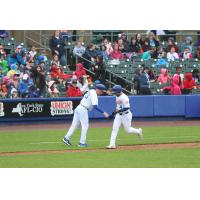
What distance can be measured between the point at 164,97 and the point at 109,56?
3.66 metres

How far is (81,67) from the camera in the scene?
28797mm

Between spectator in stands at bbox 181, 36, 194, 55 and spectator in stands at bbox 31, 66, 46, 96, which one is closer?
spectator in stands at bbox 31, 66, 46, 96

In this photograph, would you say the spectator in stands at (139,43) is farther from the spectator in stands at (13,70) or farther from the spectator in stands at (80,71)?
the spectator in stands at (13,70)

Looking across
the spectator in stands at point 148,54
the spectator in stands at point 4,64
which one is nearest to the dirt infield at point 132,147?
the spectator in stands at point 4,64

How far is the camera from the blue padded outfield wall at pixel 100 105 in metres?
26.5

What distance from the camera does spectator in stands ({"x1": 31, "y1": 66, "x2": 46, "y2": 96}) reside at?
2708 cm

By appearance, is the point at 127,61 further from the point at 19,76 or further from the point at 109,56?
the point at 19,76

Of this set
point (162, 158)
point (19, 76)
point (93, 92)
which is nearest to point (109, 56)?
point (19, 76)

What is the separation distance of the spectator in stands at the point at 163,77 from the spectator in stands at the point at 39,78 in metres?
5.71

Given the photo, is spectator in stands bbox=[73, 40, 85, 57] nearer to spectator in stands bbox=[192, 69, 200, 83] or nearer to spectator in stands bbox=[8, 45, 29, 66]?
spectator in stands bbox=[8, 45, 29, 66]

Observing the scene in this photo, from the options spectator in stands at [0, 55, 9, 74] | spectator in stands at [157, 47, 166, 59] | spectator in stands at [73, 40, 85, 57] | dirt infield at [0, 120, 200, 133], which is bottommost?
dirt infield at [0, 120, 200, 133]

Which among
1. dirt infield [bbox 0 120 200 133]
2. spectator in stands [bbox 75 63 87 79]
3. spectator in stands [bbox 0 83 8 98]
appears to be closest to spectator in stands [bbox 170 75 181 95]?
dirt infield [bbox 0 120 200 133]

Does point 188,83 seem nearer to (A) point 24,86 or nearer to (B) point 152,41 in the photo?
(B) point 152,41

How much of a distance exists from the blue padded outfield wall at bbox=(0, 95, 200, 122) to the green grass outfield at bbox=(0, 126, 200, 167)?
244cm
